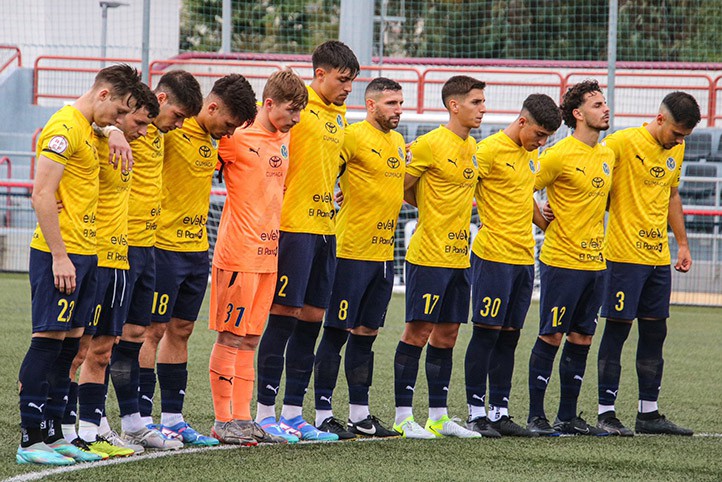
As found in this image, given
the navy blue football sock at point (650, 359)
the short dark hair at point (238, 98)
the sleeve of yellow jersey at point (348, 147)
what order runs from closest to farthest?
the short dark hair at point (238, 98)
the sleeve of yellow jersey at point (348, 147)
the navy blue football sock at point (650, 359)

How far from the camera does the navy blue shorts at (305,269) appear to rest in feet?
20.7

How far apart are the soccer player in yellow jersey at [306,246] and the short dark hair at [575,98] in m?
1.51

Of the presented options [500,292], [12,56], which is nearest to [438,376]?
[500,292]

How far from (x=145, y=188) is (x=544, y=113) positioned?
8.10ft

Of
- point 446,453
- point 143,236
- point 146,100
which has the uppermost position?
point 146,100

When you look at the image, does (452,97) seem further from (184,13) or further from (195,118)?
(184,13)

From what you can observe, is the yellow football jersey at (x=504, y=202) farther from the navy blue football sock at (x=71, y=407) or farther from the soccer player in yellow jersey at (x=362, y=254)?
the navy blue football sock at (x=71, y=407)

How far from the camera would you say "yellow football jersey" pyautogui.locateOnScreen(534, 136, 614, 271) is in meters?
6.98

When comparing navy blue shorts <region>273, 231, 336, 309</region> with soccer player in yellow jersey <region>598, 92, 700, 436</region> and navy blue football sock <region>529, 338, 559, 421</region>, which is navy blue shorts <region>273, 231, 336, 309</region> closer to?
navy blue football sock <region>529, 338, 559, 421</region>

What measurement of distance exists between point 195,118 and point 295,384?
5.30 ft

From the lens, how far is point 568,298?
22.9 feet

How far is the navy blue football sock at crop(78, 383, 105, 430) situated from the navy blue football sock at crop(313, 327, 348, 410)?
138 centimetres

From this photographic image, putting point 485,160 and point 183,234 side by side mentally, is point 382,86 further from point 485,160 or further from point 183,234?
point 183,234

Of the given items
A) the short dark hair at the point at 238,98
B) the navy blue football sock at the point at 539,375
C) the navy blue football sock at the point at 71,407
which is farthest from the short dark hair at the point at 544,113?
the navy blue football sock at the point at 71,407
